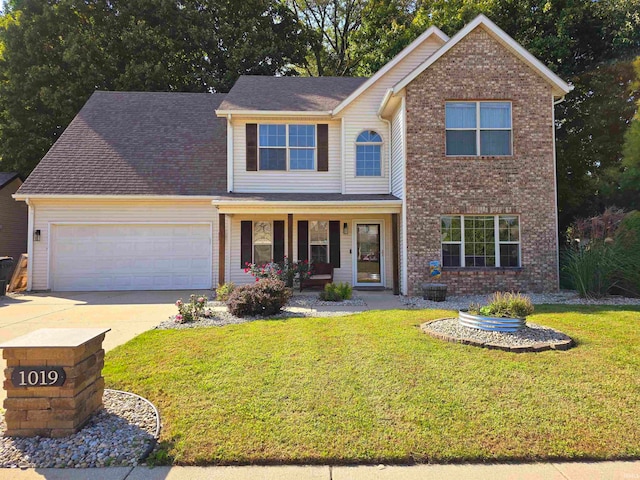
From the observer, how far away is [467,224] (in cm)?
1138

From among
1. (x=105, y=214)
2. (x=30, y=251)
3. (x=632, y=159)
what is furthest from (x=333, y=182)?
(x=30, y=251)

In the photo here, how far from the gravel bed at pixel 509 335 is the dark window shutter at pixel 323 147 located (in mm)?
7877

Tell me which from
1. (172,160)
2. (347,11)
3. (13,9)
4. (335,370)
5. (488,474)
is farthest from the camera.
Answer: (347,11)

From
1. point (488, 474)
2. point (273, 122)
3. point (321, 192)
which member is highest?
point (273, 122)

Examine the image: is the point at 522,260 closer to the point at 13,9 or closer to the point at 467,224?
the point at 467,224

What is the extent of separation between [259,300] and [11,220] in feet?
52.7

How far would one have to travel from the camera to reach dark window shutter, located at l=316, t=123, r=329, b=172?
13.4 metres

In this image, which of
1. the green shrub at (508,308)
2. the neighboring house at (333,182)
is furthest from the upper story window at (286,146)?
the green shrub at (508,308)

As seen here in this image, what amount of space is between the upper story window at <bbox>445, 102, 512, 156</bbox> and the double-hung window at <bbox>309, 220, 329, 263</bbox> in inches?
187

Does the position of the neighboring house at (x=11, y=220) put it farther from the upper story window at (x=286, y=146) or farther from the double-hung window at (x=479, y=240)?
the double-hung window at (x=479, y=240)

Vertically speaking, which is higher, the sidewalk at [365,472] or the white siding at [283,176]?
the white siding at [283,176]

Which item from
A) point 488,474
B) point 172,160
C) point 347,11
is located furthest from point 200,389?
point 347,11

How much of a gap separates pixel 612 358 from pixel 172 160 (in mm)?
13575

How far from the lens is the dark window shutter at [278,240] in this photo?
1360cm
